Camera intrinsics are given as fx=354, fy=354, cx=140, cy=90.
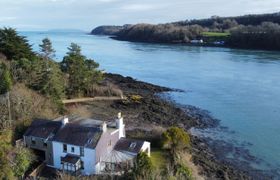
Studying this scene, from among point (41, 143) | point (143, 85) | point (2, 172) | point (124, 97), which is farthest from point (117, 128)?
point (143, 85)

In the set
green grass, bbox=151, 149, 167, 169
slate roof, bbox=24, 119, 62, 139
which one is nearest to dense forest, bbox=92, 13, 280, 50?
green grass, bbox=151, 149, 167, 169

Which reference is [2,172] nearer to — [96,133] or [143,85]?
[96,133]

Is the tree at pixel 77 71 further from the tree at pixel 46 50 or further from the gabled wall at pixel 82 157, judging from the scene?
the gabled wall at pixel 82 157

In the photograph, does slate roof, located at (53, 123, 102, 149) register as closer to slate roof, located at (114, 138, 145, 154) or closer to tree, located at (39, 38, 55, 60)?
slate roof, located at (114, 138, 145, 154)

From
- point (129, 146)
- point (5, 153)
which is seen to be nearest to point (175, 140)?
point (129, 146)

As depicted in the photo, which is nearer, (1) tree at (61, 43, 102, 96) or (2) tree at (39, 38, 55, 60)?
(1) tree at (61, 43, 102, 96)

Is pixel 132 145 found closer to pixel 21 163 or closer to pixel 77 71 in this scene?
pixel 21 163
